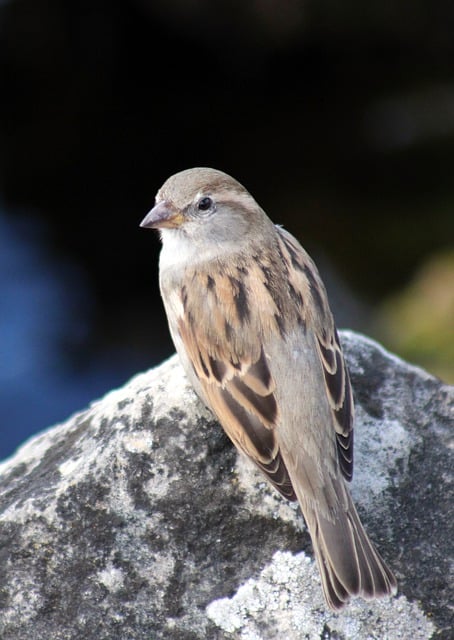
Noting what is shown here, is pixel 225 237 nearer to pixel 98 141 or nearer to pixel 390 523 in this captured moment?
pixel 390 523

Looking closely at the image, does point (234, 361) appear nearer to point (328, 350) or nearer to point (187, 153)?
point (328, 350)

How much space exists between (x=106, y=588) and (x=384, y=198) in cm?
806

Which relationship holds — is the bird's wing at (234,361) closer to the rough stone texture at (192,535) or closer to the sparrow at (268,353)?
the sparrow at (268,353)

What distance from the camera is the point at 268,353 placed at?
414cm

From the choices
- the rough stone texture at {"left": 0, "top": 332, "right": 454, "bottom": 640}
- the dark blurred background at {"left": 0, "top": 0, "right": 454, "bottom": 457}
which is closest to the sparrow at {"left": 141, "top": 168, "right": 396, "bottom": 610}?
the rough stone texture at {"left": 0, "top": 332, "right": 454, "bottom": 640}

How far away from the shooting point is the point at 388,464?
4.12 m

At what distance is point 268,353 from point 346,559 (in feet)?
3.16

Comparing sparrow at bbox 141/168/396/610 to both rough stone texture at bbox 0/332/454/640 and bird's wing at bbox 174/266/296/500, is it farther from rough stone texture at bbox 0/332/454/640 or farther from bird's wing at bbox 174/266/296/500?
rough stone texture at bbox 0/332/454/640

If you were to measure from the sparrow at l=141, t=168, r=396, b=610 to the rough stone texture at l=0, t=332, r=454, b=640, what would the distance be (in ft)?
0.51

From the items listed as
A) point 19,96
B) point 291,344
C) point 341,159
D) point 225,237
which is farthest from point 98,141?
point 291,344

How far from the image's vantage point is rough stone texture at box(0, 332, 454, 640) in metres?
3.65

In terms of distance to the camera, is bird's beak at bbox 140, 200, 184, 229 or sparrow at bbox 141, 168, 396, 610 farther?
bird's beak at bbox 140, 200, 184, 229

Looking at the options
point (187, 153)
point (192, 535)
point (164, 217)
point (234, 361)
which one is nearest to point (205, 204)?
point (164, 217)

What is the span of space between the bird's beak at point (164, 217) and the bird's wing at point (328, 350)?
0.55 metres
